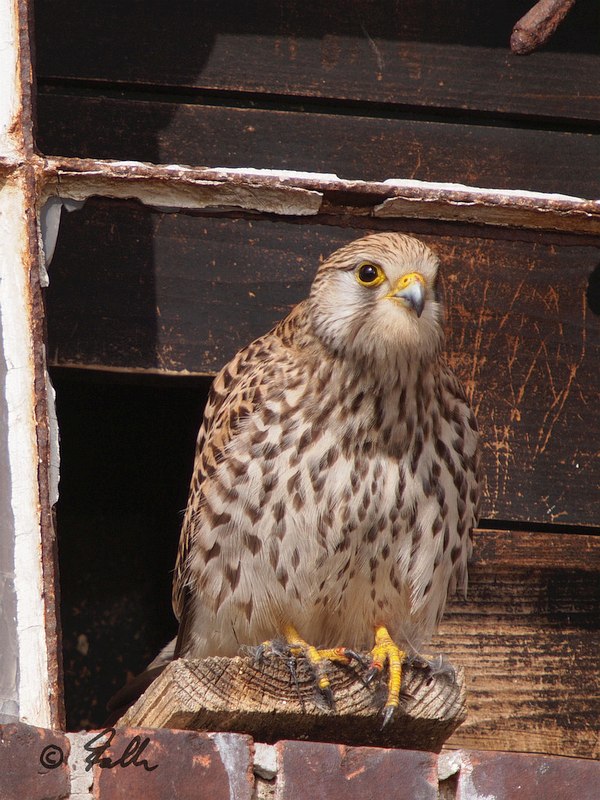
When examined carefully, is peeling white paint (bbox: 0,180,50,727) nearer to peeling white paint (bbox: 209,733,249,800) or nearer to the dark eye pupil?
peeling white paint (bbox: 209,733,249,800)

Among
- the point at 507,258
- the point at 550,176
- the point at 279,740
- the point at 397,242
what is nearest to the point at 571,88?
the point at 550,176

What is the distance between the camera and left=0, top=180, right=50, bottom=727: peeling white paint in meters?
2.83

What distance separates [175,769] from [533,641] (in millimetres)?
1657

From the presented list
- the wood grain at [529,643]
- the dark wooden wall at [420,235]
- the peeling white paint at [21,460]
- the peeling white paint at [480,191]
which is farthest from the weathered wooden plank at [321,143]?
the wood grain at [529,643]

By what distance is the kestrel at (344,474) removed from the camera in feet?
11.2

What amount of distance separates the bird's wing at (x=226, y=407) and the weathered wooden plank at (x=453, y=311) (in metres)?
0.18

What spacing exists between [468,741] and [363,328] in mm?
1159

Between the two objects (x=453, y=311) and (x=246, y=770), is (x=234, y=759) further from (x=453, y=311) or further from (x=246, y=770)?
(x=453, y=311)

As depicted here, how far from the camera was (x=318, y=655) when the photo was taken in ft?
9.80

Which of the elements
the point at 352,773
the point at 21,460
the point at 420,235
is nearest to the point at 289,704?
the point at 352,773

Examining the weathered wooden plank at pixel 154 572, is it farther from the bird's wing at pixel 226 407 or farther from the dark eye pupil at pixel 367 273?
the dark eye pupil at pixel 367 273

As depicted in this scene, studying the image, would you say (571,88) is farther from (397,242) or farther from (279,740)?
(279,740)

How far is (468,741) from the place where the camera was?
150 inches

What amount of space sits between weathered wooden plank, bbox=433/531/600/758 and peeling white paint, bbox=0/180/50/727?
1.35m
